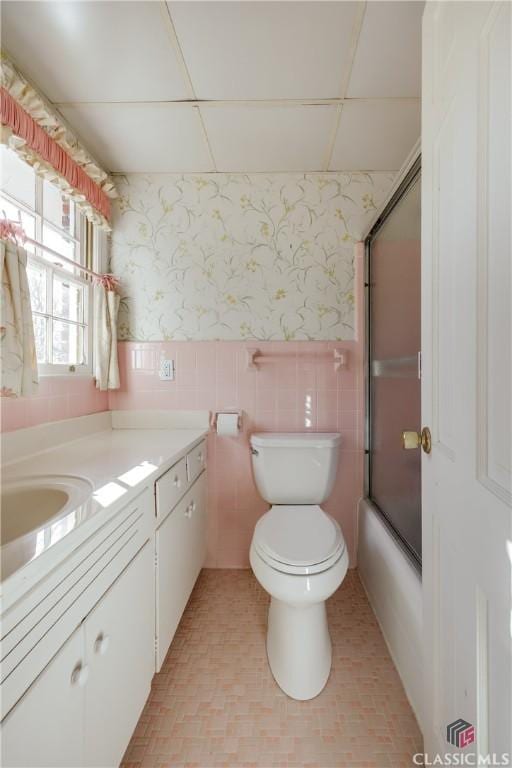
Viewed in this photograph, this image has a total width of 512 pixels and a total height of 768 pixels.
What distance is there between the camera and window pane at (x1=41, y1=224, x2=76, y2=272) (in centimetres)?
150

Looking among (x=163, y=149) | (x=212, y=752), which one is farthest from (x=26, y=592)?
(x=163, y=149)

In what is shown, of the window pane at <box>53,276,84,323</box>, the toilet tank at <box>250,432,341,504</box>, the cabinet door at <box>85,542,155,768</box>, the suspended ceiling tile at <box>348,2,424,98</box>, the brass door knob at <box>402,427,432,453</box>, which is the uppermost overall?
the suspended ceiling tile at <box>348,2,424,98</box>

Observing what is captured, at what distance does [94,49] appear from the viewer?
1182 mm

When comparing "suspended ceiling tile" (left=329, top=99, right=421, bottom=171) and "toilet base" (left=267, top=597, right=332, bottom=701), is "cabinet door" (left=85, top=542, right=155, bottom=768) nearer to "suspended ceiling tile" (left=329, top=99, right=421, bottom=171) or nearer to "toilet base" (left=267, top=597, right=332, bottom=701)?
"toilet base" (left=267, top=597, right=332, bottom=701)

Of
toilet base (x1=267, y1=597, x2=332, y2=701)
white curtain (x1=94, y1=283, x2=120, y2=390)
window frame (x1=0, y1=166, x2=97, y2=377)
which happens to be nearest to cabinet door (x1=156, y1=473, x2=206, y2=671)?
toilet base (x1=267, y1=597, x2=332, y2=701)

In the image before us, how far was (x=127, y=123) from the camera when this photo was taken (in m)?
1.52

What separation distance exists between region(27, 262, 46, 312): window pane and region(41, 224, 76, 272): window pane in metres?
0.07

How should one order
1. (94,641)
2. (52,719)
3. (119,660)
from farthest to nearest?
(119,660)
(94,641)
(52,719)

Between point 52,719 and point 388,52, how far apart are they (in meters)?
2.00

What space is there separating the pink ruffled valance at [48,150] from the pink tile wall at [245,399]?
0.75m

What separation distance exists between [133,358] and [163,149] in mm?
1060

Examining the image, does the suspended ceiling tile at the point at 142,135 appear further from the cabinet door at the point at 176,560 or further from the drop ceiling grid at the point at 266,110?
the cabinet door at the point at 176,560

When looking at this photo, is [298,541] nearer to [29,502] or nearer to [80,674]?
[80,674]

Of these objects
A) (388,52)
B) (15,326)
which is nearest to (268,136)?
(388,52)
